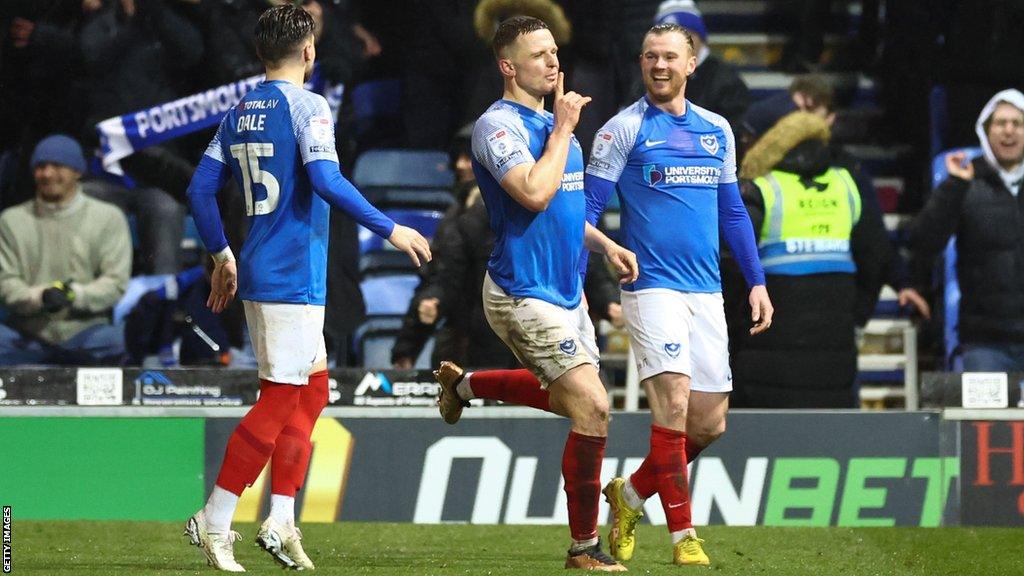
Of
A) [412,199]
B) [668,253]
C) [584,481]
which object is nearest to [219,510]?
[584,481]

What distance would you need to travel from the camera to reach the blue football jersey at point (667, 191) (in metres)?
7.10

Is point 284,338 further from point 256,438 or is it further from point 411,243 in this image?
point 411,243

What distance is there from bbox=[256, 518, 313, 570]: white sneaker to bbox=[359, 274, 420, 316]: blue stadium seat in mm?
4803

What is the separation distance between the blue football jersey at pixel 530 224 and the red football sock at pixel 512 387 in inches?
23.9

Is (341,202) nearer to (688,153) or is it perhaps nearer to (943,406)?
(688,153)

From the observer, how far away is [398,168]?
1169 cm

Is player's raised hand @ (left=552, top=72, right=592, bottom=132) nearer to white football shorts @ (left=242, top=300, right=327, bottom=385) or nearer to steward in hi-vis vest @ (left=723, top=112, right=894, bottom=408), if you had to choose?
white football shorts @ (left=242, top=300, right=327, bottom=385)

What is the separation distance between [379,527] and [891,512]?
2693 millimetres

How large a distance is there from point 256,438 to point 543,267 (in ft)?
3.95

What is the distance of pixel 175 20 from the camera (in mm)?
10797

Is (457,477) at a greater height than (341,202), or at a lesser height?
lesser

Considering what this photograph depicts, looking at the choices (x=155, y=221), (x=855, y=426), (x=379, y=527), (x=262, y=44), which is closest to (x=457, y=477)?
(x=379, y=527)

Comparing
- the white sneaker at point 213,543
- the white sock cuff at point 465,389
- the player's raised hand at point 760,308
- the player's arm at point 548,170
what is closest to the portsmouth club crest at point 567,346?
the player's arm at point 548,170

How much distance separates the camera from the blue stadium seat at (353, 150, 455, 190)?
460 inches
